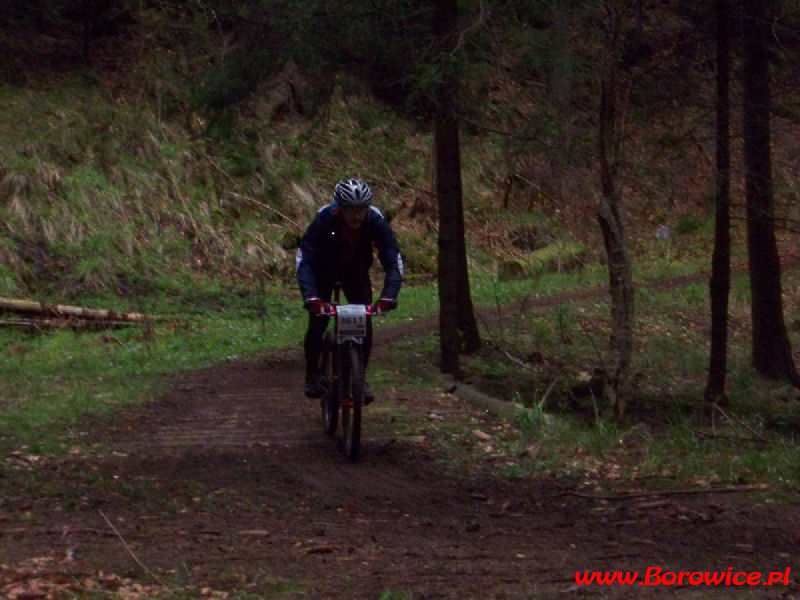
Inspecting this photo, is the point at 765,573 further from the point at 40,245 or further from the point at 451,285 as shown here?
the point at 40,245

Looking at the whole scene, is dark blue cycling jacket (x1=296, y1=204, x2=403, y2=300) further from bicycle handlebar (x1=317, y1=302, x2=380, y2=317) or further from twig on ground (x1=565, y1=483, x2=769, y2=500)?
twig on ground (x1=565, y1=483, x2=769, y2=500)

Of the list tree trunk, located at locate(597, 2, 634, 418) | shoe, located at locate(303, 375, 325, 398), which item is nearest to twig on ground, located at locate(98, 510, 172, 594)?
shoe, located at locate(303, 375, 325, 398)

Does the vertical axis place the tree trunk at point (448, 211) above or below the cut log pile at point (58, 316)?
above

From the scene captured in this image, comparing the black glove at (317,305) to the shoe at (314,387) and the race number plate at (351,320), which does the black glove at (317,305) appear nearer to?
the race number plate at (351,320)

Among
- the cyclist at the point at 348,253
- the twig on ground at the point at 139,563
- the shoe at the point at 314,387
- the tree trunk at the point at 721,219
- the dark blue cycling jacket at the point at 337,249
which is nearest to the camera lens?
the twig on ground at the point at 139,563

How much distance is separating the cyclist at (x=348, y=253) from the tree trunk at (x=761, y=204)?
5569mm

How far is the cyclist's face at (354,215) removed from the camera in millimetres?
8508

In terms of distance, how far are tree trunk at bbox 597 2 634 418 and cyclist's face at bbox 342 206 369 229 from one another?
9.40 ft

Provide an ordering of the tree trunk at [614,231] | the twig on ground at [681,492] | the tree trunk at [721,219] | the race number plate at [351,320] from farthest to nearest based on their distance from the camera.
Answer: the tree trunk at [721,219] → the tree trunk at [614,231] → the race number plate at [351,320] → the twig on ground at [681,492]

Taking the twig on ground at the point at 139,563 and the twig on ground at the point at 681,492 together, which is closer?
the twig on ground at the point at 139,563

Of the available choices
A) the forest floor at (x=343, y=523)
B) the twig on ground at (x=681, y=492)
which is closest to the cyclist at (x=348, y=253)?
the forest floor at (x=343, y=523)

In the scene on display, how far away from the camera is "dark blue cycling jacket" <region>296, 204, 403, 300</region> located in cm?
866

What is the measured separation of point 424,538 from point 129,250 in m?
15.2

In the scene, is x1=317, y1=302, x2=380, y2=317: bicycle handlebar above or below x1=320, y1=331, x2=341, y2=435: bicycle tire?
above
